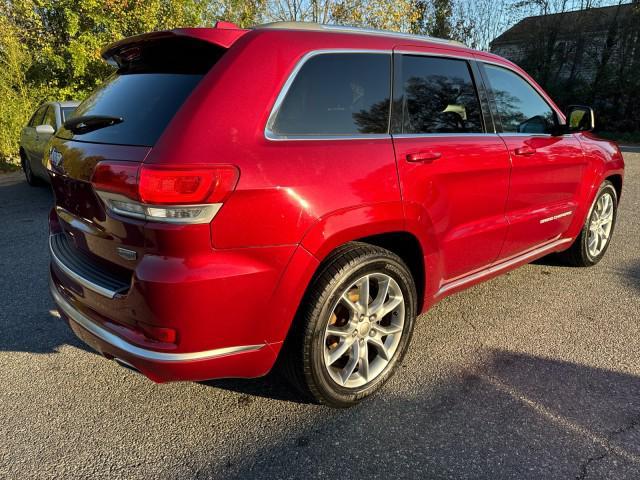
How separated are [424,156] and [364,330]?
99 cm

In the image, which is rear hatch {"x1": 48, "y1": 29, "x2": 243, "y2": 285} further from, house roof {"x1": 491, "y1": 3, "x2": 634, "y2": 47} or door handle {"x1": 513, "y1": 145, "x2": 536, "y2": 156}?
house roof {"x1": 491, "y1": 3, "x2": 634, "y2": 47}

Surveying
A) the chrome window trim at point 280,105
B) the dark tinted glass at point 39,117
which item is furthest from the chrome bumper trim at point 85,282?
the dark tinted glass at point 39,117

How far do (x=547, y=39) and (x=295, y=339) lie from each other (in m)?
26.6

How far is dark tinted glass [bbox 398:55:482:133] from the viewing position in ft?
8.60

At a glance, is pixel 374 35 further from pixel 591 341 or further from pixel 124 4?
pixel 124 4

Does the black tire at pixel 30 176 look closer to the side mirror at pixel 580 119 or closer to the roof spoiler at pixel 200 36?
the roof spoiler at pixel 200 36

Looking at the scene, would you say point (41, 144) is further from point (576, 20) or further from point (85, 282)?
point (576, 20)

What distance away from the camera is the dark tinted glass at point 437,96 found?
103 inches

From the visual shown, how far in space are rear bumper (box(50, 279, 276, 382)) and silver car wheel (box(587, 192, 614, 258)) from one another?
357 cm

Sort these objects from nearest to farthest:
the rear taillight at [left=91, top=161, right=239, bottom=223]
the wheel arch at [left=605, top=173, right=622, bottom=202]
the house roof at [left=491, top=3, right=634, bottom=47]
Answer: the rear taillight at [left=91, top=161, right=239, bottom=223], the wheel arch at [left=605, top=173, right=622, bottom=202], the house roof at [left=491, top=3, right=634, bottom=47]

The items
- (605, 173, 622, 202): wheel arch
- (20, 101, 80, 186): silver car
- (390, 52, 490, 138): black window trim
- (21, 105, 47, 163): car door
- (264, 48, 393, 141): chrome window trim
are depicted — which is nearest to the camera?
(264, 48, 393, 141): chrome window trim

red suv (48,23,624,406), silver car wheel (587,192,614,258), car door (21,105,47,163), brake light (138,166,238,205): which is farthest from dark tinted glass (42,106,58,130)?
silver car wheel (587,192,614,258)

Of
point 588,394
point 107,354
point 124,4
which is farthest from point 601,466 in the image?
point 124,4

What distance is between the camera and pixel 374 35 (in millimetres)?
→ 2520
